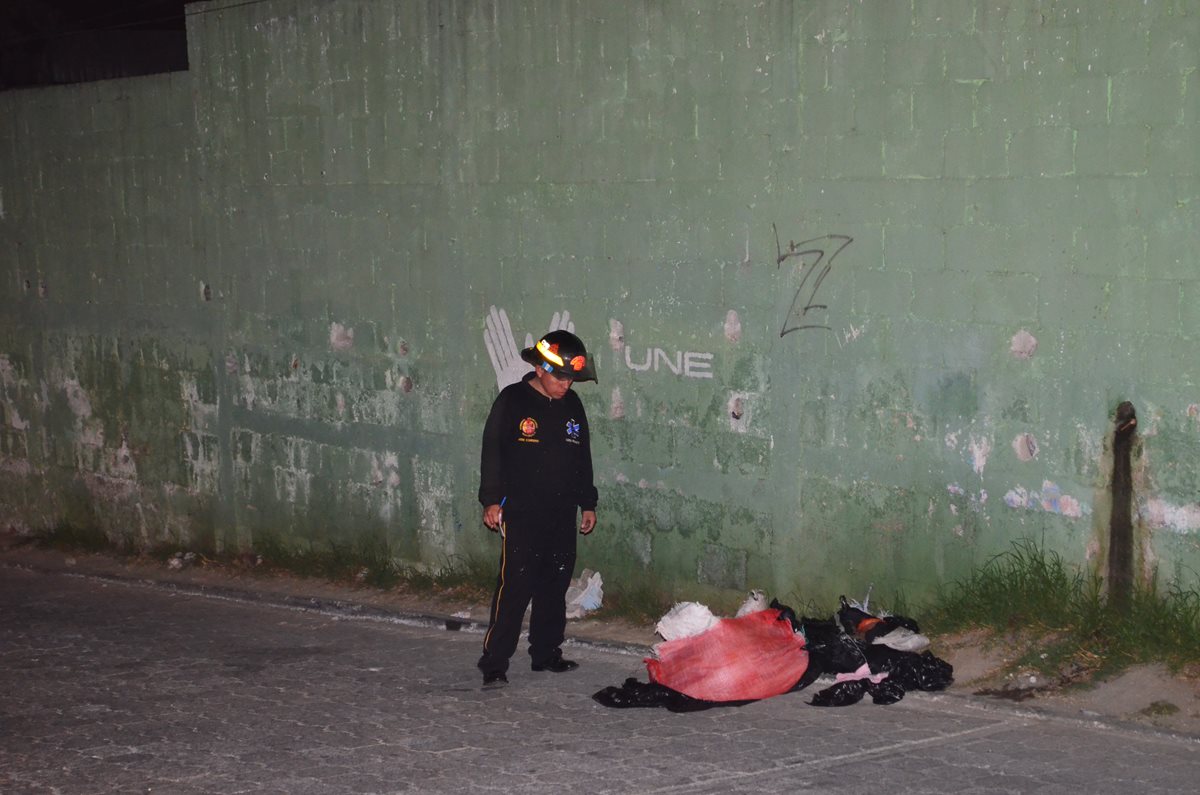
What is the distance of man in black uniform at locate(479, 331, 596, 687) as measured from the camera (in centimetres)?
791

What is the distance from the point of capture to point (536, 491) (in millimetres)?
7934

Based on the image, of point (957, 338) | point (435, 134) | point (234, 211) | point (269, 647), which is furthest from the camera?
point (234, 211)

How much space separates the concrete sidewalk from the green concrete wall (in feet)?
3.93

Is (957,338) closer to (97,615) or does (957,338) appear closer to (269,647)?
(269,647)

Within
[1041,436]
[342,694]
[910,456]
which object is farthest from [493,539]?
[1041,436]

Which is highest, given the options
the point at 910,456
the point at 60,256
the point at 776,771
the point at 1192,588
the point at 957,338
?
the point at 60,256

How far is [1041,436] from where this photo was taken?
24.6 ft

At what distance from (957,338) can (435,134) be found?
3.94 metres

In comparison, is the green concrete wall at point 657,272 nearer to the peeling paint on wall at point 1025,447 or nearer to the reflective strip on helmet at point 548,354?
the peeling paint on wall at point 1025,447

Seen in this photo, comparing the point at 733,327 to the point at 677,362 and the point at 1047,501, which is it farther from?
the point at 1047,501

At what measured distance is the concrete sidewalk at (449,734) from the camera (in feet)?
20.6

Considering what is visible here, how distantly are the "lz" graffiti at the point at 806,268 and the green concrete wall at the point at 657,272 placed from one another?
0.02 meters

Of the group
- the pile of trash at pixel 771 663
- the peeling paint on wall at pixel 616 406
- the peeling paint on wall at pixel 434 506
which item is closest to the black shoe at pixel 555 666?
the pile of trash at pixel 771 663

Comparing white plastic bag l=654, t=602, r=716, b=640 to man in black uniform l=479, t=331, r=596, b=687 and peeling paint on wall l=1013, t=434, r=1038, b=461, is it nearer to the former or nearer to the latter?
man in black uniform l=479, t=331, r=596, b=687
